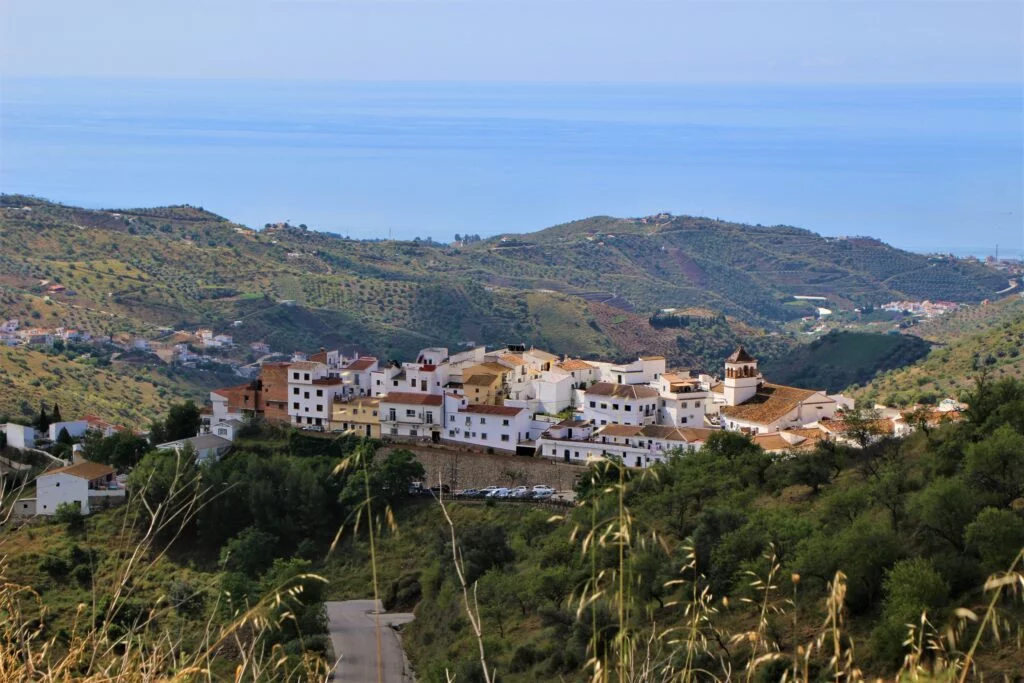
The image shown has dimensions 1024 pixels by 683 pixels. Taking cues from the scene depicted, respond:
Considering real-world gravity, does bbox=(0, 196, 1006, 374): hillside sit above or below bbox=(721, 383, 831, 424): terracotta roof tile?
above

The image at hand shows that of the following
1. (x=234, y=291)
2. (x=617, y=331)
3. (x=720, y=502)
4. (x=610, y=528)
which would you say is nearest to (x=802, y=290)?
(x=617, y=331)

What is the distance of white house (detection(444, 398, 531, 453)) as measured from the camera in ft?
89.0

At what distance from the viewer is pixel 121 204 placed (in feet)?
483

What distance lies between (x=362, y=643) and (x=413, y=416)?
32.2 feet

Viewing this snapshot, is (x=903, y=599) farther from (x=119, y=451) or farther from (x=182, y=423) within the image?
(x=182, y=423)

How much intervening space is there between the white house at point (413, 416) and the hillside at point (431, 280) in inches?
1119

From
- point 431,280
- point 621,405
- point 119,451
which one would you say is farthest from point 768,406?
point 431,280

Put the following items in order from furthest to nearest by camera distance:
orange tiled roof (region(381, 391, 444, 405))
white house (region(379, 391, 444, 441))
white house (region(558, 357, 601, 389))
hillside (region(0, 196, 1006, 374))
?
1. hillside (region(0, 196, 1006, 374))
2. white house (region(558, 357, 601, 389))
3. orange tiled roof (region(381, 391, 444, 405))
4. white house (region(379, 391, 444, 441))

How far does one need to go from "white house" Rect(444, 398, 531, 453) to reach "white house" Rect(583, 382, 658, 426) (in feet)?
4.41

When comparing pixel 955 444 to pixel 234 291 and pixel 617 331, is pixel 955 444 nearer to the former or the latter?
pixel 617 331

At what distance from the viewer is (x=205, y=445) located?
27.7m

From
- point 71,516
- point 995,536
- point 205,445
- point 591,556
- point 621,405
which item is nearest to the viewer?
point 591,556

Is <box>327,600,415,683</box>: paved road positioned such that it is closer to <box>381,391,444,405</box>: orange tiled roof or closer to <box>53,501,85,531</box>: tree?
<box>53,501,85,531</box>: tree

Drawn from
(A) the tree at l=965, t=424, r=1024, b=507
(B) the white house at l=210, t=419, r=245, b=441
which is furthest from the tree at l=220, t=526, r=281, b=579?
(A) the tree at l=965, t=424, r=1024, b=507
